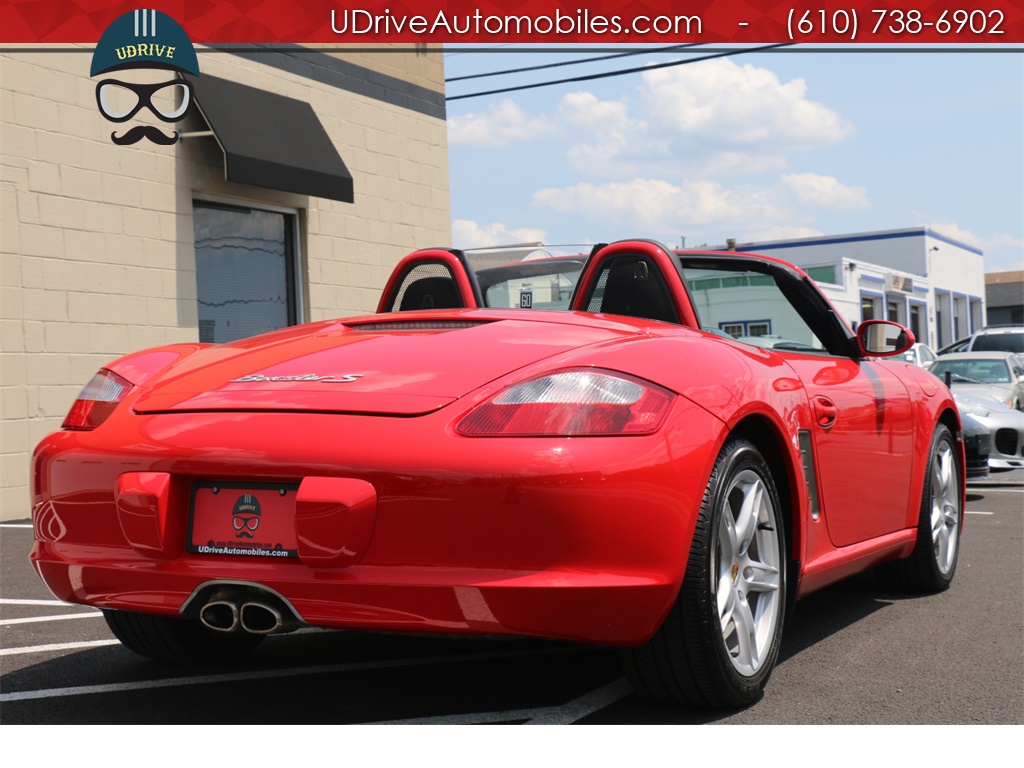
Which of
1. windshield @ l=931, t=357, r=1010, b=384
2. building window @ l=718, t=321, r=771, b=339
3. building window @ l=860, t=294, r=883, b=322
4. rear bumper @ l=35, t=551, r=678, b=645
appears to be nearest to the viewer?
rear bumper @ l=35, t=551, r=678, b=645

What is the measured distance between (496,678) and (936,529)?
7.98 ft

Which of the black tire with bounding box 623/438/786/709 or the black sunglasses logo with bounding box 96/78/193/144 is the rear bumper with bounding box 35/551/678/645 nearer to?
→ the black tire with bounding box 623/438/786/709

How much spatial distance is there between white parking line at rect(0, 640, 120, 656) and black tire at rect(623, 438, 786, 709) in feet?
7.16

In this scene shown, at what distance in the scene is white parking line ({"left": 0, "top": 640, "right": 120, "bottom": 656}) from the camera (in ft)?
13.7

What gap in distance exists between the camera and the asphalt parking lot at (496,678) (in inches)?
127

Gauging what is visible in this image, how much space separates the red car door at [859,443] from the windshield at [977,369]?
11.1 metres

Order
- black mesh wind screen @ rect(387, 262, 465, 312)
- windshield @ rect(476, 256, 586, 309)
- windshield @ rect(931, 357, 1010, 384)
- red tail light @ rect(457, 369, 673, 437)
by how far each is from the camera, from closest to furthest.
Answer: red tail light @ rect(457, 369, 673, 437) < black mesh wind screen @ rect(387, 262, 465, 312) < windshield @ rect(476, 256, 586, 309) < windshield @ rect(931, 357, 1010, 384)

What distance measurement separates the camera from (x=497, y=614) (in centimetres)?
276

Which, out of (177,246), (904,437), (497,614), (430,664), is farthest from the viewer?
(177,246)

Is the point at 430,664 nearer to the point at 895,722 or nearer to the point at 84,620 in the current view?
the point at 895,722

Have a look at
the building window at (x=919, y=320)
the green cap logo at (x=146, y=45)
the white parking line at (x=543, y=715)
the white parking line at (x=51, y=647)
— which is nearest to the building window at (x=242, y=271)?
the green cap logo at (x=146, y=45)

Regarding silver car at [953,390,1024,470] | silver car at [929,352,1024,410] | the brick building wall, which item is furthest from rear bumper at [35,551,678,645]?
silver car at [929,352,1024,410]
